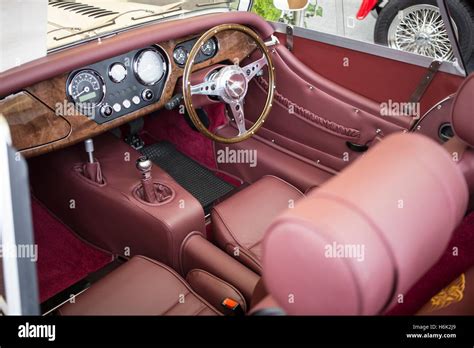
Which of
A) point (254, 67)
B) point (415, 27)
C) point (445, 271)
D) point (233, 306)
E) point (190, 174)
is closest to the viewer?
point (445, 271)

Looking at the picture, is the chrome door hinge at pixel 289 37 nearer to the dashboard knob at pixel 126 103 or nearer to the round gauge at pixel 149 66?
the round gauge at pixel 149 66

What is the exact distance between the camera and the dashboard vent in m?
2.17

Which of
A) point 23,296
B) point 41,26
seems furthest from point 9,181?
point 41,26

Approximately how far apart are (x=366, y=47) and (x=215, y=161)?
40.0 inches

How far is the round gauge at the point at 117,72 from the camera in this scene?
1950 mm

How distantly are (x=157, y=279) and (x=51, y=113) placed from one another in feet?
2.45

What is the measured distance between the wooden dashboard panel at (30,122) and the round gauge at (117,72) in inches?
10.5

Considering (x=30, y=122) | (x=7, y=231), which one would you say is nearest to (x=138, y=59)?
(x=30, y=122)

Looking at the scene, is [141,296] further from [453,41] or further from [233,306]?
[453,41]

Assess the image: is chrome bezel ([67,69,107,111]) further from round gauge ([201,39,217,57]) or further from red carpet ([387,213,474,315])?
red carpet ([387,213,474,315])

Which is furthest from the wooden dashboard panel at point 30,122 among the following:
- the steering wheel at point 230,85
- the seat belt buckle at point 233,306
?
the seat belt buckle at point 233,306

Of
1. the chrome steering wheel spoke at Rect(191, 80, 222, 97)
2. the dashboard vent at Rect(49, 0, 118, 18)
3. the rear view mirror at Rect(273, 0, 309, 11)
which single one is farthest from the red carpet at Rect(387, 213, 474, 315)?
the dashboard vent at Rect(49, 0, 118, 18)

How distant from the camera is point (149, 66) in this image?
2053mm
